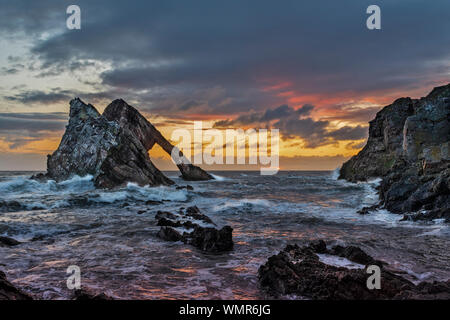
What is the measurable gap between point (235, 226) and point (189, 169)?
40.1 metres

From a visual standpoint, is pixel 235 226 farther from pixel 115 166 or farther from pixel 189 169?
pixel 189 169

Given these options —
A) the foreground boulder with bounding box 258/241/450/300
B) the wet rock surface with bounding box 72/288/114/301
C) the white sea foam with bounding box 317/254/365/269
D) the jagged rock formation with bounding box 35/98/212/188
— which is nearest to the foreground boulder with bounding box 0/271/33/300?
the wet rock surface with bounding box 72/288/114/301

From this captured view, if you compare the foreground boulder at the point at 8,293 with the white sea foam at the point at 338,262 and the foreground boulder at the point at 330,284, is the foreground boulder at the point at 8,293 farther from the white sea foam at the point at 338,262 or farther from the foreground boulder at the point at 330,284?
the white sea foam at the point at 338,262

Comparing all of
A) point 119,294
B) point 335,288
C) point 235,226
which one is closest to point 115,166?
point 235,226

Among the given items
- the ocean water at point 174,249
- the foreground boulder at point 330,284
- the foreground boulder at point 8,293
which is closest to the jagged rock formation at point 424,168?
the ocean water at point 174,249

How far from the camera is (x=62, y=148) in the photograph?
36625mm

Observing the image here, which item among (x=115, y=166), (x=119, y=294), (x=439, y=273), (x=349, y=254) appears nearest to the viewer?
(x=119, y=294)

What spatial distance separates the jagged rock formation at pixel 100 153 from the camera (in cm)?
3172

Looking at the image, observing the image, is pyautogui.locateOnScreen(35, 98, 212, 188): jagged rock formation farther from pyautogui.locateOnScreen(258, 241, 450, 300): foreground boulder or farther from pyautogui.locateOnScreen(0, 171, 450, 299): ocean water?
pyautogui.locateOnScreen(258, 241, 450, 300): foreground boulder

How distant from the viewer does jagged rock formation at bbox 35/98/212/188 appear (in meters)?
31.7

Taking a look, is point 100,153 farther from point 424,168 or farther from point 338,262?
point 338,262

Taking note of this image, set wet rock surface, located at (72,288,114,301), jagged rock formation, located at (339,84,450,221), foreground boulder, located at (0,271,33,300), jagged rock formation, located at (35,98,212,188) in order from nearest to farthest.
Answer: foreground boulder, located at (0,271,33,300) → wet rock surface, located at (72,288,114,301) → jagged rock formation, located at (339,84,450,221) → jagged rock formation, located at (35,98,212,188)

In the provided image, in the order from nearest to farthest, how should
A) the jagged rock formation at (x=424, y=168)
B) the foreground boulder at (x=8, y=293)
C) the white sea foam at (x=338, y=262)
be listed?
the foreground boulder at (x=8, y=293), the white sea foam at (x=338, y=262), the jagged rock formation at (x=424, y=168)
